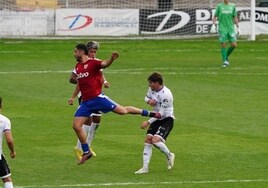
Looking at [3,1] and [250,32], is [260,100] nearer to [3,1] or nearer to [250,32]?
[250,32]

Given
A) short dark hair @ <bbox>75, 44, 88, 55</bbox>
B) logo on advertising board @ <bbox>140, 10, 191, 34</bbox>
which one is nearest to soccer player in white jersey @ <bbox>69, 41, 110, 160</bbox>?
short dark hair @ <bbox>75, 44, 88, 55</bbox>

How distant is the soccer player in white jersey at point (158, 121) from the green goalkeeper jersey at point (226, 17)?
761 inches

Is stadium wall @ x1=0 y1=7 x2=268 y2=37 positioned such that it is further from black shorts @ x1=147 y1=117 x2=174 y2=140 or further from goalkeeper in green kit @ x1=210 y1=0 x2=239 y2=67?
black shorts @ x1=147 y1=117 x2=174 y2=140

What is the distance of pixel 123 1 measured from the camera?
54.2m

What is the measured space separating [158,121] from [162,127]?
0.16 metres

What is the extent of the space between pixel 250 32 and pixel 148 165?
3250 centimetres

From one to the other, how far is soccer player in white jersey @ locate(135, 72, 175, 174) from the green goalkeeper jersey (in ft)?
63.4

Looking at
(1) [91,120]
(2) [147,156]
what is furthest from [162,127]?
(1) [91,120]

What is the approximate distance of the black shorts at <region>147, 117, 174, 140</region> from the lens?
61.2 ft

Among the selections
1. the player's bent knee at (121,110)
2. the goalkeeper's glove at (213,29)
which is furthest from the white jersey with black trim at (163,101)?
the goalkeeper's glove at (213,29)

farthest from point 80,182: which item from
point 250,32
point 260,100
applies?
point 250,32

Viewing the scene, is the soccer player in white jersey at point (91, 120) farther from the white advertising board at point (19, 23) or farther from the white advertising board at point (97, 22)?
the white advertising board at point (97, 22)

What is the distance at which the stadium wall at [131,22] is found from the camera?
51312mm

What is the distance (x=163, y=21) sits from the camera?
2053 inches
